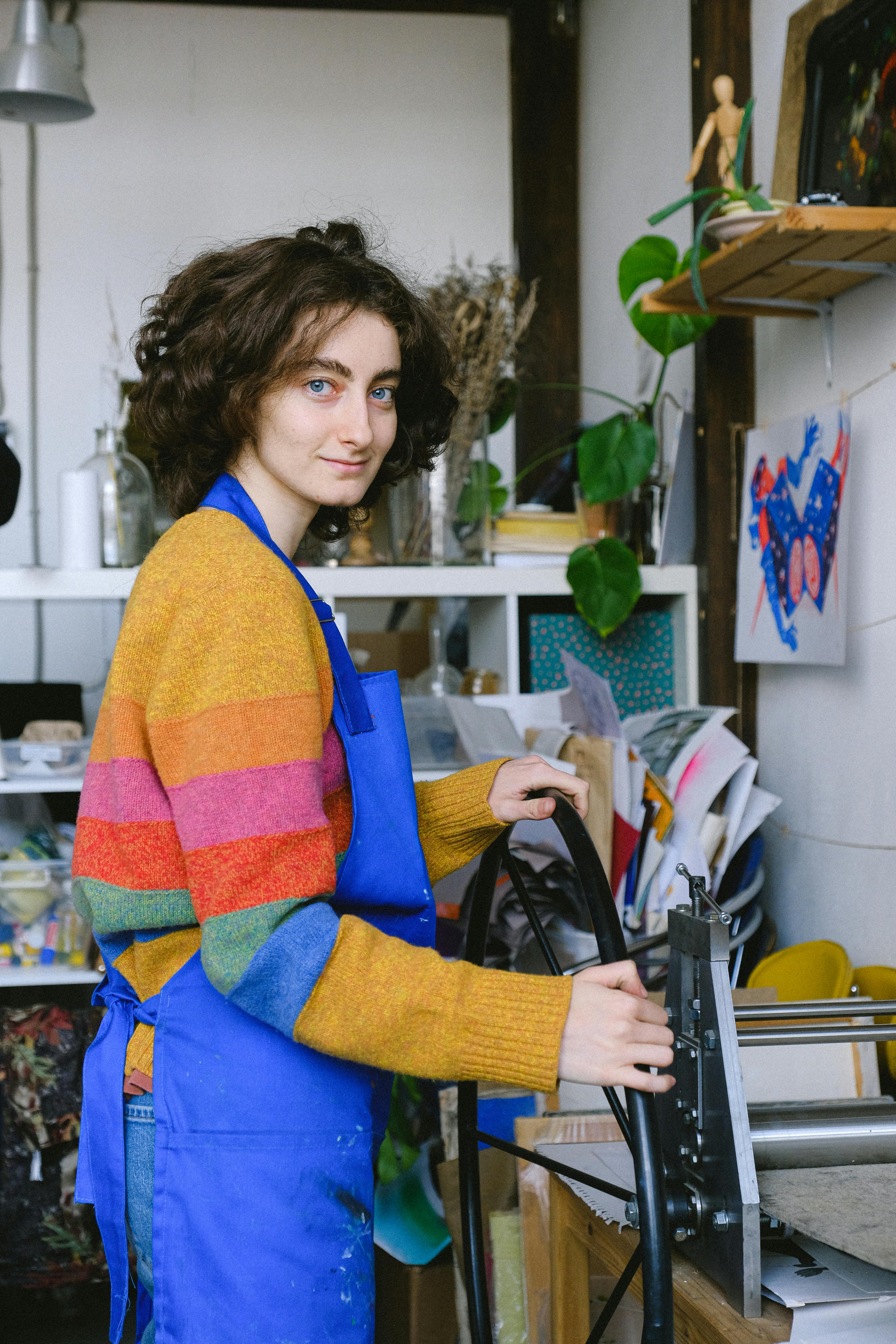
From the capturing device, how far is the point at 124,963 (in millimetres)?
999

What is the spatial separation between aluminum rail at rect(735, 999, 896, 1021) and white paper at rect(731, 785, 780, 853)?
3.14 feet

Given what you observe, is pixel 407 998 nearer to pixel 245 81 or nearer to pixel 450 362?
pixel 450 362

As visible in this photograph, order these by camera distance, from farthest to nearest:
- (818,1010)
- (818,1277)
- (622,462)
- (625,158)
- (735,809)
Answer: (625,158) < (622,462) < (735,809) < (818,1010) < (818,1277)

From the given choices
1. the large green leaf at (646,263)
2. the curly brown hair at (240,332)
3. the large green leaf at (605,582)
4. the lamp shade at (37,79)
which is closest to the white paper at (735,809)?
the large green leaf at (605,582)

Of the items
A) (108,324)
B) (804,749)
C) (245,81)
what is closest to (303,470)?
(804,749)

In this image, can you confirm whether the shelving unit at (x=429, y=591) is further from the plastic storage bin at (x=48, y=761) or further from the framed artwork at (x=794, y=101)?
the framed artwork at (x=794, y=101)

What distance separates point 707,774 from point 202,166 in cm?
270

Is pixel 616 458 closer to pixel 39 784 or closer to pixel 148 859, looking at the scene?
pixel 39 784

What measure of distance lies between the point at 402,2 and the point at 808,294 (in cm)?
255

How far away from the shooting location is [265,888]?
31.8 inches

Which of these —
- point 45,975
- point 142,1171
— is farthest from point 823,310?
point 45,975

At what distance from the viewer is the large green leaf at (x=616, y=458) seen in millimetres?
2451

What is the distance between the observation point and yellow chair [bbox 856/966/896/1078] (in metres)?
1.58

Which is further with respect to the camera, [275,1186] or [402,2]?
[402,2]
